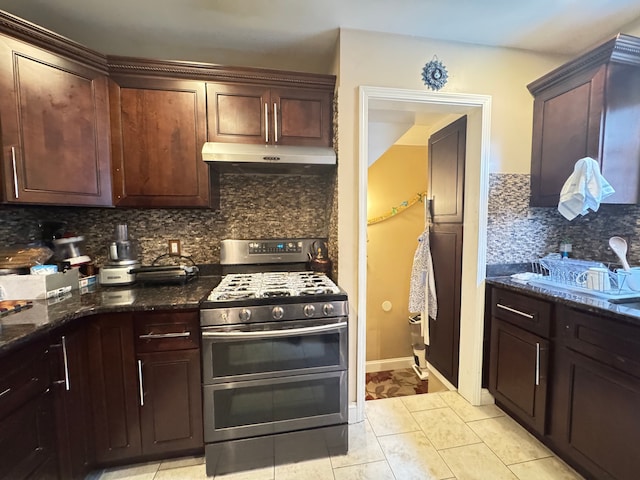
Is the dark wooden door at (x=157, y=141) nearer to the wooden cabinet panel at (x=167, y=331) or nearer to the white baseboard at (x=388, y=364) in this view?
the wooden cabinet panel at (x=167, y=331)

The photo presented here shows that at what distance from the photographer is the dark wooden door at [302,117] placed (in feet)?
5.97

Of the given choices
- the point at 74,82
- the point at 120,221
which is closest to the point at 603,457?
the point at 120,221

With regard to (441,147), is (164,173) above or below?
below

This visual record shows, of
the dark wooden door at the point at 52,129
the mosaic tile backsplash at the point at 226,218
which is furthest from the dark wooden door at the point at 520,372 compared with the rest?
the dark wooden door at the point at 52,129

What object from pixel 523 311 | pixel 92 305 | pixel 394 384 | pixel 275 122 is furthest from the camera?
pixel 394 384

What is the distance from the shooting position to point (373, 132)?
95.7 inches

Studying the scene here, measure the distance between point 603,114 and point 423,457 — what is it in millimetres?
2203

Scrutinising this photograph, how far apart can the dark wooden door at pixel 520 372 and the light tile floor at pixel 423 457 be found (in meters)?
0.17

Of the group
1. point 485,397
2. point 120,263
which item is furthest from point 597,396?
point 120,263

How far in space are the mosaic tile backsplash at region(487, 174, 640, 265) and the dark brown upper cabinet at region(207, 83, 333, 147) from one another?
4.21 ft

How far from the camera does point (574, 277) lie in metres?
1.67

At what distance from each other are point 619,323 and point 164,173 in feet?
A: 8.12

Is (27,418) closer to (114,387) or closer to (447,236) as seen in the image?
(114,387)

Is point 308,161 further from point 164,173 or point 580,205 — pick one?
point 580,205
